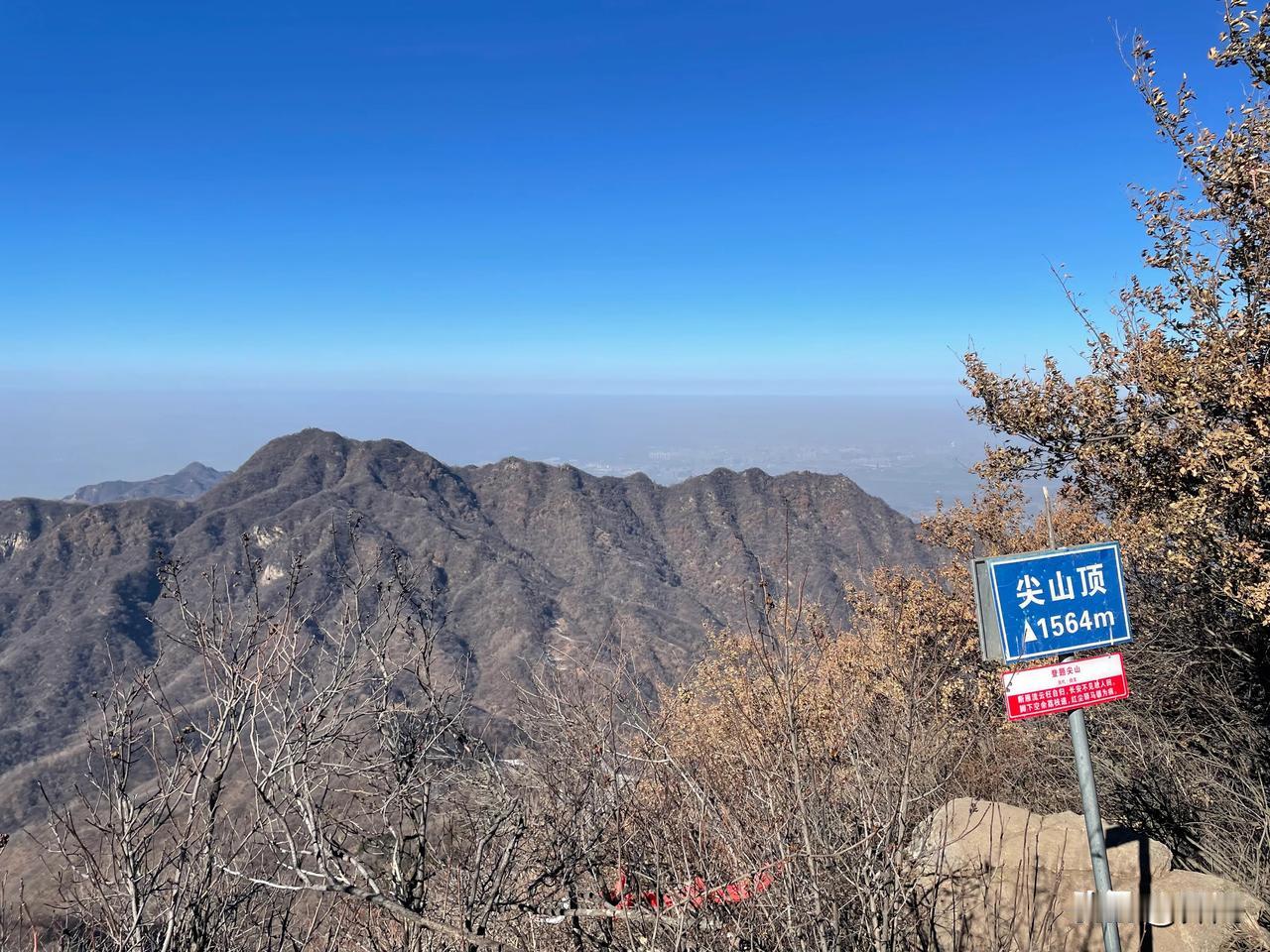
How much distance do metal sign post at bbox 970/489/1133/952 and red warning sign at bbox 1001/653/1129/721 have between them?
0.07 m

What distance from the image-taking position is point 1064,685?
11.9 ft

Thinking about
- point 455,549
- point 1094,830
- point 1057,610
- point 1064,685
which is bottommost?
point 455,549

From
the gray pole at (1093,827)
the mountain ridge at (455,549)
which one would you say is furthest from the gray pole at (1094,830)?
the mountain ridge at (455,549)

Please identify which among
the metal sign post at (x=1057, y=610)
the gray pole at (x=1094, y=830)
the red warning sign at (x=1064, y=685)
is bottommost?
the gray pole at (x=1094, y=830)

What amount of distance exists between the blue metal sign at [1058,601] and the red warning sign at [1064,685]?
10 centimetres

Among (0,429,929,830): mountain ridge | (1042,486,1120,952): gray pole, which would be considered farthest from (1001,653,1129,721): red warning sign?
(0,429,929,830): mountain ridge

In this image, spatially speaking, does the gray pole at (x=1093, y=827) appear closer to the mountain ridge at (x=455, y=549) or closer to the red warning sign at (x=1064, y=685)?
the red warning sign at (x=1064, y=685)

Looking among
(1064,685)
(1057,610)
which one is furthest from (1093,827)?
(1057,610)

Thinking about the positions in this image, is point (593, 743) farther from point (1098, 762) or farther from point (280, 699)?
point (1098, 762)

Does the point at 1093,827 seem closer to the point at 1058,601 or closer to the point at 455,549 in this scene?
the point at 1058,601

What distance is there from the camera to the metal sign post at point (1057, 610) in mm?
3582

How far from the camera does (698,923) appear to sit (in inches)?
148

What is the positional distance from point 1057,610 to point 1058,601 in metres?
0.05

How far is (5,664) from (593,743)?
334 feet
